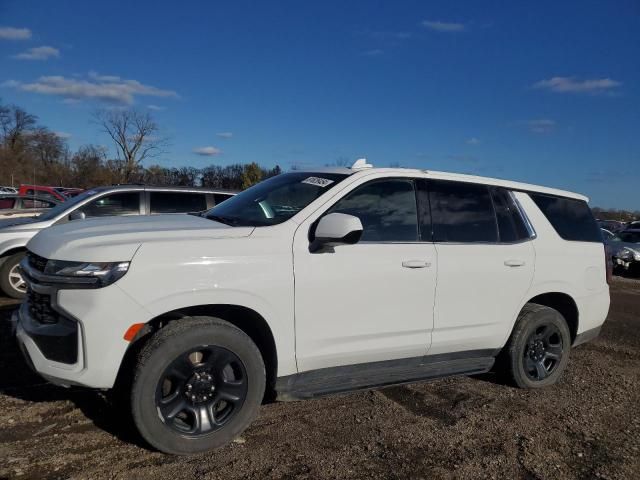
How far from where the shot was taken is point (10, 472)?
2955 millimetres

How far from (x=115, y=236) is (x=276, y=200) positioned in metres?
1.29

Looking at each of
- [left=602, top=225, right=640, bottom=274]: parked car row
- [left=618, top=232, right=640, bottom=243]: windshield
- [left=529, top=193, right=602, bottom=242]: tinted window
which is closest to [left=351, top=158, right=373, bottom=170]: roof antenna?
[left=529, top=193, right=602, bottom=242]: tinted window

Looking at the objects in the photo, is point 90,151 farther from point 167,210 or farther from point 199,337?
point 199,337

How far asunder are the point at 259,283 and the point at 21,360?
283 centimetres

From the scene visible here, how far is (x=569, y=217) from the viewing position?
505cm

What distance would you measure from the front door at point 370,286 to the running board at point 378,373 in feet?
0.21

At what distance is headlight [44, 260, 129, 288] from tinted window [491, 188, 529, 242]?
10.1ft

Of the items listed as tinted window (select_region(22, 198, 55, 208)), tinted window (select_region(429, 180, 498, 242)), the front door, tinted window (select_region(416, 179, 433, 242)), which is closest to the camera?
the front door

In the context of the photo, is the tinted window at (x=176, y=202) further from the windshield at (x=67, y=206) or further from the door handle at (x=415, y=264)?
the door handle at (x=415, y=264)

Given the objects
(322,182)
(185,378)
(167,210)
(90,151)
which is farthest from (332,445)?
(90,151)

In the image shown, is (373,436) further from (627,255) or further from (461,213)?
(627,255)

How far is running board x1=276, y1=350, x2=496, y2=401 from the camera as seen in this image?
3.55 meters

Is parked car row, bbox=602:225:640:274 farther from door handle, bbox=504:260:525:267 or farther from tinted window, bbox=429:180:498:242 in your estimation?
tinted window, bbox=429:180:498:242

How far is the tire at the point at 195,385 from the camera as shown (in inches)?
120
